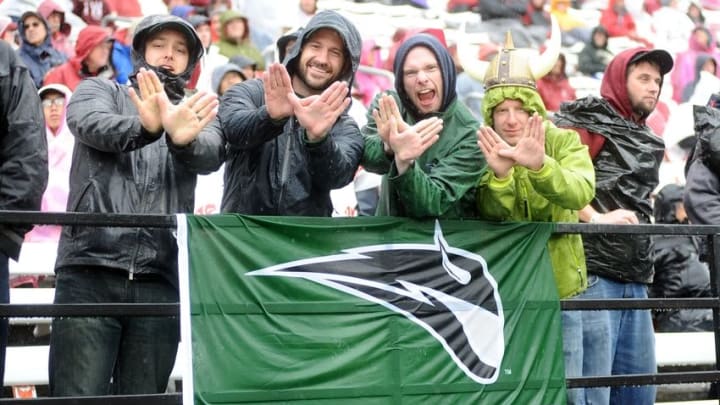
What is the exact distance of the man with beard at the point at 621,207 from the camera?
546 cm

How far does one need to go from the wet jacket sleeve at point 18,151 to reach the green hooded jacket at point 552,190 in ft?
6.37

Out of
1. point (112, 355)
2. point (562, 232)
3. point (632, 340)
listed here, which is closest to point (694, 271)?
point (632, 340)

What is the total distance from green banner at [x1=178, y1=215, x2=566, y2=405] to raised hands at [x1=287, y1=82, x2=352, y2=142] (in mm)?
395

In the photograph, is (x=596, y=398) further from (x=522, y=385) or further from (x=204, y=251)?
(x=204, y=251)

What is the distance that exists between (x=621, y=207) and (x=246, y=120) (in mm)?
2183

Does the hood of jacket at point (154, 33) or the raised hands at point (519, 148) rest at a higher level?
the hood of jacket at point (154, 33)

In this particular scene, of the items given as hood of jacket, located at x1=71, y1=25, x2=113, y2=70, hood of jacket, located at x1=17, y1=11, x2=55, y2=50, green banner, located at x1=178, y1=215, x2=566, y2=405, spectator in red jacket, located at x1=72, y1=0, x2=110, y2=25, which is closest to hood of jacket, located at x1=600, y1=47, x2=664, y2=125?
green banner, located at x1=178, y1=215, x2=566, y2=405

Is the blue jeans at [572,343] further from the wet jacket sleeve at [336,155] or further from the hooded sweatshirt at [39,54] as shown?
the hooded sweatshirt at [39,54]

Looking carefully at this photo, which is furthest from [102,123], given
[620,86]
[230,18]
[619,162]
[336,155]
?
[230,18]

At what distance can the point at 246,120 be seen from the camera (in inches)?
181

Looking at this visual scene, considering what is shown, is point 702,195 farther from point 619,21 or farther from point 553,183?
point 619,21

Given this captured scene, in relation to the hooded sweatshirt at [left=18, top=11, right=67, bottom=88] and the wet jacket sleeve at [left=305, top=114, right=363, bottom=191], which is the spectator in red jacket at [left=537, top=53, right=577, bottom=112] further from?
the wet jacket sleeve at [left=305, top=114, right=363, bottom=191]

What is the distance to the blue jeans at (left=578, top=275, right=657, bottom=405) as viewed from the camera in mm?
5379

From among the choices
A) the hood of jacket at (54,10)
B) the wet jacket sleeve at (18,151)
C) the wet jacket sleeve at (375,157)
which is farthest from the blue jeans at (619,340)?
the hood of jacket at (54,10)
